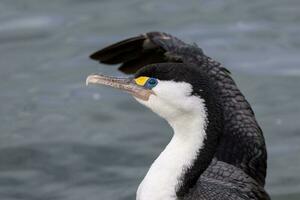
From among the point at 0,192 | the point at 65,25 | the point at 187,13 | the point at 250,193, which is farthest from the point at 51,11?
the point at 250,193

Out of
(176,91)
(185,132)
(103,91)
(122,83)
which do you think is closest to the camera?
(176,91)

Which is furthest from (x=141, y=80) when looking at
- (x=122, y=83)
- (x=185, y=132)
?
(x=185, y=132)

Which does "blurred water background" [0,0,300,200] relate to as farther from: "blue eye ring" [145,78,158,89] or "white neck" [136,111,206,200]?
"blue eye ring" [145,78,158,89]

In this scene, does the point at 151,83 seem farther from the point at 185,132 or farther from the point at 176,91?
the point at 185,132

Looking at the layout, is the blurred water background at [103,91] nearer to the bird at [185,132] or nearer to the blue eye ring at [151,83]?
the bird at [185,132]

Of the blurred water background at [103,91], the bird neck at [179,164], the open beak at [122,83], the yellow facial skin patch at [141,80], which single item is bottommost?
the blurred water background at [103,91]

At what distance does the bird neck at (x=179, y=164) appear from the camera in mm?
7266

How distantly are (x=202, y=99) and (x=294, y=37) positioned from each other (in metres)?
5.95

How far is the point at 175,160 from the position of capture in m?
7.32

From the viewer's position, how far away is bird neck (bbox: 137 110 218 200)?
7.27 m

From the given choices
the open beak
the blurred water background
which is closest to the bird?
the open beak

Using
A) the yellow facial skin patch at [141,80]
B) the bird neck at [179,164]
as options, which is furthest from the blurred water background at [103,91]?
the yellow facial skin patch at [141,80]

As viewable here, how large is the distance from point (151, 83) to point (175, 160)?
537 mm

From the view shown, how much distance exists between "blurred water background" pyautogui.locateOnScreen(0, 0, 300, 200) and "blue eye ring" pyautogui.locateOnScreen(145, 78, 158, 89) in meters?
2.88
